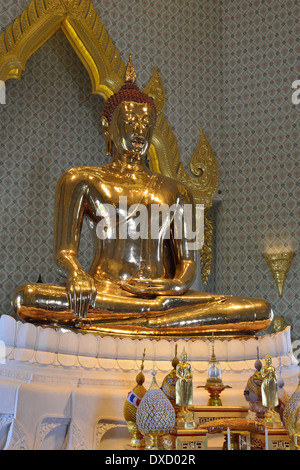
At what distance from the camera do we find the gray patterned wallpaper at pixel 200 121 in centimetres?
446

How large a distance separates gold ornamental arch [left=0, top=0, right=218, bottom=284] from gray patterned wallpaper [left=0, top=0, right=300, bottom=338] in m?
0.13

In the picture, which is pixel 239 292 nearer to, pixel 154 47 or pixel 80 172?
pixel 80 172

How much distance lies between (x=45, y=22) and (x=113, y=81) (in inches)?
26.6

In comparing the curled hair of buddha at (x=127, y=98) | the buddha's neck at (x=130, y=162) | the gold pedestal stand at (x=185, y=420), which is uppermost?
the curled hair of buddha at (x=127, y=98)

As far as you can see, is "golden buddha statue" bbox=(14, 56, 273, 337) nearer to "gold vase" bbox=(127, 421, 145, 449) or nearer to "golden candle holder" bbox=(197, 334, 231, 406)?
Result: "golden candle holder" bbox=(197, 334, 231, 406)

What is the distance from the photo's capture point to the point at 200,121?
16.9 feet

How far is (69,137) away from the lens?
15.6 feet

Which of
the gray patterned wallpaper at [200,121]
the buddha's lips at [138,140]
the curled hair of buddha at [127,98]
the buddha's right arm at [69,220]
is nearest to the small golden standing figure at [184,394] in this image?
the buddha's right arm at [69,220]

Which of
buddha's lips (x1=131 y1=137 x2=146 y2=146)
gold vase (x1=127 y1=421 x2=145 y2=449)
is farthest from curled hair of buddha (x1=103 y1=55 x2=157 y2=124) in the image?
gold vase (x1=127 y1=421 x2=145 y2=449)

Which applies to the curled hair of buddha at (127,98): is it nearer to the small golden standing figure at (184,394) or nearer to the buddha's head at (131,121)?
the buddha's head at (131,121)

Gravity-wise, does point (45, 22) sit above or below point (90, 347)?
above

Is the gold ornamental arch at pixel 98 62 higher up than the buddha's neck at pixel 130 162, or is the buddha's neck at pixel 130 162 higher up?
the gold ornamental arch at pixel 98 62

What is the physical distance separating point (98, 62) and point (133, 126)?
115cm
